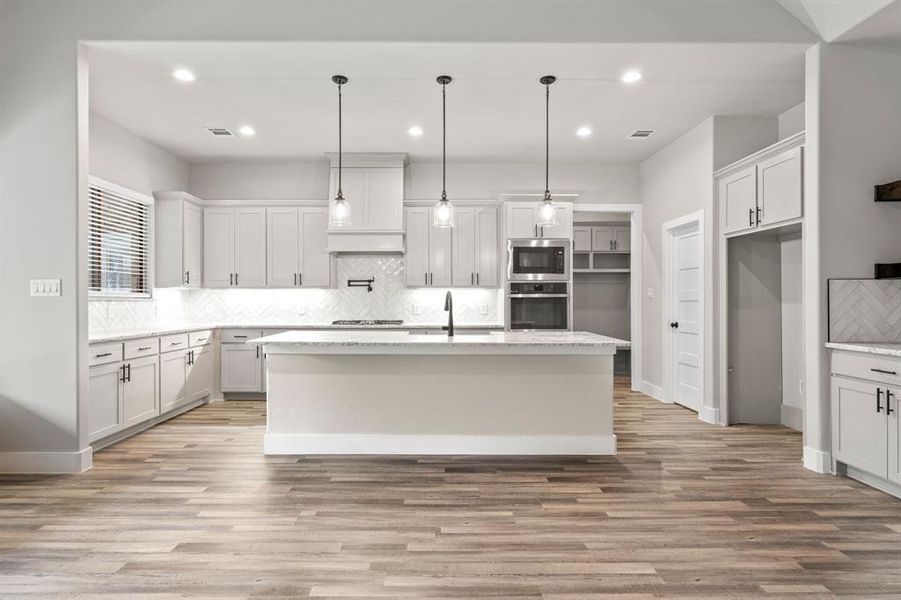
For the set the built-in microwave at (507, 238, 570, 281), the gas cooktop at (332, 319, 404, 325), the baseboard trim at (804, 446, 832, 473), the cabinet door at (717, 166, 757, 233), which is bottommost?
the baseboard trim at (804, 446, 832, 473)

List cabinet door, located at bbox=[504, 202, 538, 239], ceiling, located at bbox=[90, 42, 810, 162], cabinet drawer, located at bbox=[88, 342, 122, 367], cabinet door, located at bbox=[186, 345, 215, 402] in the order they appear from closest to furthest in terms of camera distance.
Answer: ceiling, located at bbox=[90, 42, 810, 162] → cabinet drawer, located at bbox=[88, 342, 122, 367] → cabinet door, located at bbox=[186, 345, 215, 402] → cabinet door, located at bbox=[504, 202, 538, 239]

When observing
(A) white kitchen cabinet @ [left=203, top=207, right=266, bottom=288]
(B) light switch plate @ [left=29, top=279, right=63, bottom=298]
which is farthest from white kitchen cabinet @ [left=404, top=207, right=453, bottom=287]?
(B) light switch plate @ [left=29, top=279, right=63, bottom=298]

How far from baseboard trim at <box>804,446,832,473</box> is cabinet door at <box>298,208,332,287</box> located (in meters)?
5.06

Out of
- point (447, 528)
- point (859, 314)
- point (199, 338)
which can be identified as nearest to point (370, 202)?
point (199, 338)

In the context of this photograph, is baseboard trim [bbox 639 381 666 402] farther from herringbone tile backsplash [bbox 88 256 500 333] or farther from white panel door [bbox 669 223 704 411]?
herringbone tile backsplash [bbox 88 256 500 333]

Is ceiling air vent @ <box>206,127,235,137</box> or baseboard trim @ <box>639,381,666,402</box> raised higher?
ceiling air vent @ <box>206,127,235,137</box>

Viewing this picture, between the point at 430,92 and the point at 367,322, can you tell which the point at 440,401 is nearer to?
the point at 430,92

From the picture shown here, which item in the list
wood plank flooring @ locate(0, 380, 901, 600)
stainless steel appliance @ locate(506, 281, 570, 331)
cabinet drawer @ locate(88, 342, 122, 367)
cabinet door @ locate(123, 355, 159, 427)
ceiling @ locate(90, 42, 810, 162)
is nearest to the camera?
wood plank flooring @ locate(0, 380, 901, 600)

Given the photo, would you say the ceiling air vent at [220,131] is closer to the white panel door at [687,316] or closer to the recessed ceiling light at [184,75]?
the recessed ceiling light at [184,75]

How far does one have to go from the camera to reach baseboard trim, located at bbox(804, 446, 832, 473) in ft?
11.9

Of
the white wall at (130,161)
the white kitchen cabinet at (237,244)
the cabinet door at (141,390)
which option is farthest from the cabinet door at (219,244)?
the cabinet door at (141,390)

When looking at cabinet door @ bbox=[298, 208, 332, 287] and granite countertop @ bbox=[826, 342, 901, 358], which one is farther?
cabinet door @ bbox=[298, 208, 332, 287]

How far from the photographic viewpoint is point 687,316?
5.75 meters

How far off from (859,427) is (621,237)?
5.48m
